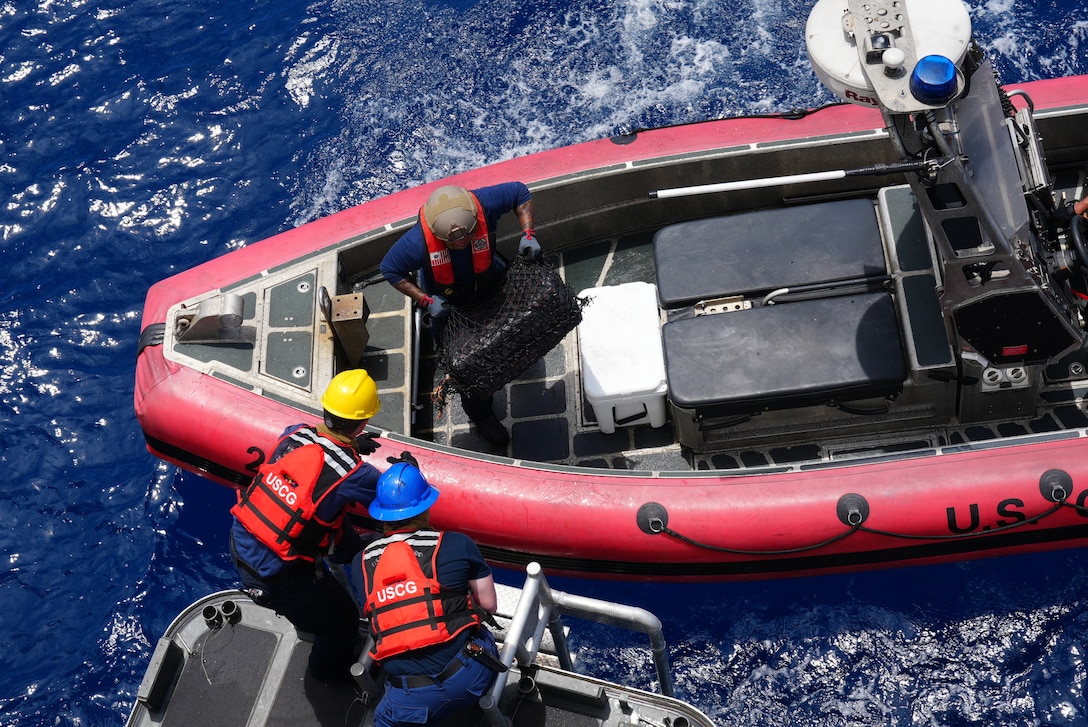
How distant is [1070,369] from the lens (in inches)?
208

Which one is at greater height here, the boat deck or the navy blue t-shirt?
the navy blue t-shirt

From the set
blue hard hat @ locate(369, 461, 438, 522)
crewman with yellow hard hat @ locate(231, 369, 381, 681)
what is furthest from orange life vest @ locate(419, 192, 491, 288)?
blue hard hat @ locate(369, 461, 438, 522)

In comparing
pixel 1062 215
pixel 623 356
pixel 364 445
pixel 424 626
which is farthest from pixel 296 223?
pixel 1062 215

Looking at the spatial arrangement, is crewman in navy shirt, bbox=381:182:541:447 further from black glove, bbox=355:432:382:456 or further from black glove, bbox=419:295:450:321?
black glove, bbox=355:432:382:456

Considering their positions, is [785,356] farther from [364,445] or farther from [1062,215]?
[364,445]

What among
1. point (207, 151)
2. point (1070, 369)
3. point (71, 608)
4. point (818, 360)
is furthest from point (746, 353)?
point (207, 151)

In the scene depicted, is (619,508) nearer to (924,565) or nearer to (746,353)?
(746,353)

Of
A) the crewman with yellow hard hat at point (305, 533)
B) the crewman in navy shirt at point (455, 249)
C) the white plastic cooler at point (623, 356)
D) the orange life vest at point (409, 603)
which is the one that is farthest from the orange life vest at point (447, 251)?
the orange life vest at point (409, 603)

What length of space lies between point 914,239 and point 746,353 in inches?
37.6

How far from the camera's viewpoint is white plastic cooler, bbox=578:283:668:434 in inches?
205

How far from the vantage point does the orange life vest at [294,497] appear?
4008 millimetres

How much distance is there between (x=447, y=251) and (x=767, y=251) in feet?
5.05

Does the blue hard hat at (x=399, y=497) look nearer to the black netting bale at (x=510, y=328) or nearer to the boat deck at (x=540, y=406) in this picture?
the black netting bale at (x=510, y=328)

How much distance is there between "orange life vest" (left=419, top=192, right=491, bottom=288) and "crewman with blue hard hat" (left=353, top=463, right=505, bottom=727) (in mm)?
1547
